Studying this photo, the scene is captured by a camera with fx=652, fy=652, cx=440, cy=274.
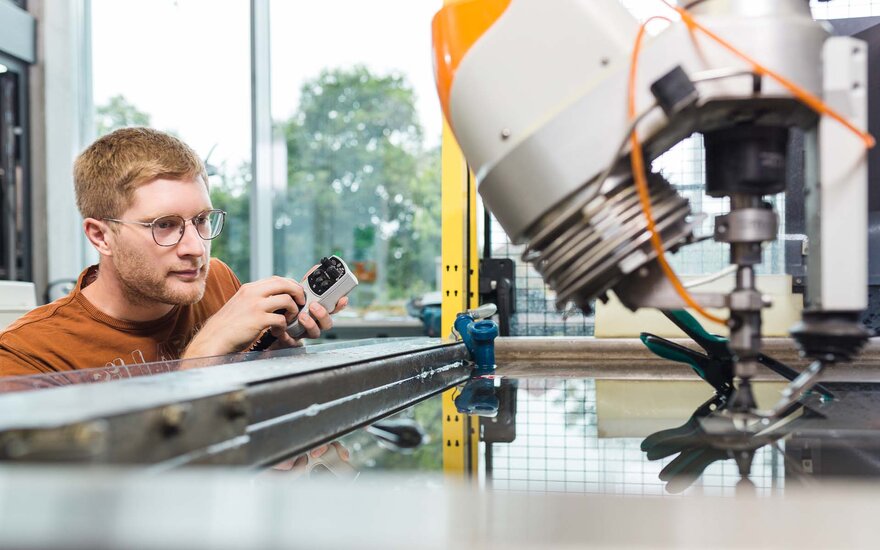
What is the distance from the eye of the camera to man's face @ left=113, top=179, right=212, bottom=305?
128 centimetres

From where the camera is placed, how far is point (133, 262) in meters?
1.29

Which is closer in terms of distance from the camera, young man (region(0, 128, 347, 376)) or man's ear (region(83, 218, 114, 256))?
young man (region(0, 128, 347, 376))

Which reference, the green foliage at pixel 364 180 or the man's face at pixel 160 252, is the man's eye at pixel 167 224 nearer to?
the man's face at pixel 160 252

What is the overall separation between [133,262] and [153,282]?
0.20 feet

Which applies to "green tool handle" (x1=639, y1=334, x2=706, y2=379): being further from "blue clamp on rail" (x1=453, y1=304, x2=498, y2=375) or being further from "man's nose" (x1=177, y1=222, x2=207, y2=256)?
Answer: "man's nose" (x1=177, y1=222, x2=207, y2=256)

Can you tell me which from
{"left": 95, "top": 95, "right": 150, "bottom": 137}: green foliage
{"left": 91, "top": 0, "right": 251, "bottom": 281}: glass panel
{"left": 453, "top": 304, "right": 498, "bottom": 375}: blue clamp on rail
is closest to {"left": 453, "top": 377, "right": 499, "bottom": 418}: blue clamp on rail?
{"left": 453, "top": 304, "right": 498, "bottom": 375}: blue clamp on rail

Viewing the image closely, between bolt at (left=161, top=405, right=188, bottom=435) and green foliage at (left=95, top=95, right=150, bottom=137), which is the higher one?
green foliage at (left=95, top=95, right=150, bottom=137)

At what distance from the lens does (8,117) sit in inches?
140

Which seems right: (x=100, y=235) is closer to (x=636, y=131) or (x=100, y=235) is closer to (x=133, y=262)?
(x=133, y=262)

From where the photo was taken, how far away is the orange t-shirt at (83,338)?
1.16 metres

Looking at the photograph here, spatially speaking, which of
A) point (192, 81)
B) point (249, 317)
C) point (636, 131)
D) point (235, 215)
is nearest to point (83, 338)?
point (249, 317)

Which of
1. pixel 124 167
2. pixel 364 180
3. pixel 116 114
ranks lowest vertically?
pixel 124 167

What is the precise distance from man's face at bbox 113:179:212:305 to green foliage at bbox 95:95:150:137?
9.69 feet

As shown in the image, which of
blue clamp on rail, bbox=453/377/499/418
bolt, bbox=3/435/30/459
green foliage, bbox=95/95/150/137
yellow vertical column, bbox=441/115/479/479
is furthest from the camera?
green foliage, bbox=95/95/150/137
